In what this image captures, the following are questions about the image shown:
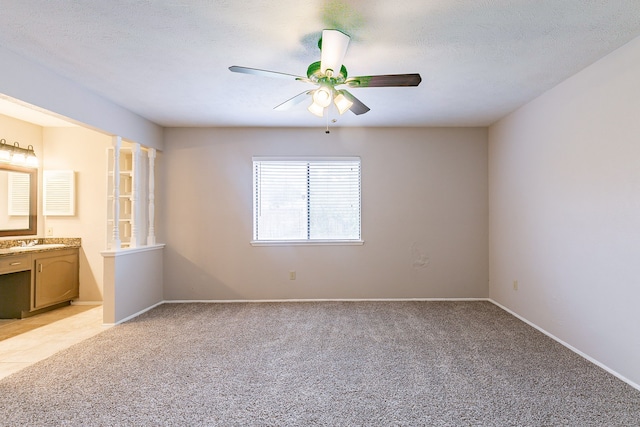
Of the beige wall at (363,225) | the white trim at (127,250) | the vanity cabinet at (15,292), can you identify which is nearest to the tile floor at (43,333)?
the vanity cabinet at (15,292)

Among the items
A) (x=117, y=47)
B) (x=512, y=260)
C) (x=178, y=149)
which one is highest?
(x=117, y=47)

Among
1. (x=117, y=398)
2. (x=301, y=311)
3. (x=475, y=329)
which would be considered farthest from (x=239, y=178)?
(x=475, y=329)

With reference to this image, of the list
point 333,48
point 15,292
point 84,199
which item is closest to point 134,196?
point 84,199

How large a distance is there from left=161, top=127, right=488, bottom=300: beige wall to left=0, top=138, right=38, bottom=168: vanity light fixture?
1611mm

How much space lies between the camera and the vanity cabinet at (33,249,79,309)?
13.7 feet

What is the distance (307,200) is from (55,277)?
3382 mm

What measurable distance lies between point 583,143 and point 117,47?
385 centimetres

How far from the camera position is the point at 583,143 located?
2.97 meters

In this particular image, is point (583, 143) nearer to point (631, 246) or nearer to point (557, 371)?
point (631, 246)

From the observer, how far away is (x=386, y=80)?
2318mm

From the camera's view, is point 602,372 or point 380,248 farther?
point 380,248

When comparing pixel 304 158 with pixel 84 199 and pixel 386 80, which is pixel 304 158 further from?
pixel 84 199

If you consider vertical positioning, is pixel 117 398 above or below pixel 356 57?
below

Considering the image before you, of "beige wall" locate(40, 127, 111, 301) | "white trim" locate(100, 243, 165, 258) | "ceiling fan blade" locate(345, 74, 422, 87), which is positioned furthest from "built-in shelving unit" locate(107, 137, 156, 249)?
"ceiling fan blade" locate(345, 74, 422, 87)
